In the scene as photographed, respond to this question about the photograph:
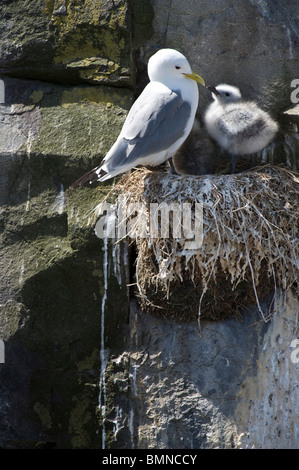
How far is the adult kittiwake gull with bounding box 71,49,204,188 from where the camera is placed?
3811mm

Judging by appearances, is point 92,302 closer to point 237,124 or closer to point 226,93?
point 237,124

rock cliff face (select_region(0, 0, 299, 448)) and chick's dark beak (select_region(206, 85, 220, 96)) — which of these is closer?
rock cliff face (select_region(0, 0, 299, 448))

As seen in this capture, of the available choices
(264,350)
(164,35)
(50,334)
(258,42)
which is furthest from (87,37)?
(264,350)

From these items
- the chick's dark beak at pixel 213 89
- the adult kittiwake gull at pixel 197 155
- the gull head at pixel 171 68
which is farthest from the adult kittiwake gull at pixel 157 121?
the adult kittiwake gull at pixel 197 155

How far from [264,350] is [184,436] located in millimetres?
626

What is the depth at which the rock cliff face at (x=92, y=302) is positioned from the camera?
3.86m

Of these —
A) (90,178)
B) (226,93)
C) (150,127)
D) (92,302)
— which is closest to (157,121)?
(150,127)

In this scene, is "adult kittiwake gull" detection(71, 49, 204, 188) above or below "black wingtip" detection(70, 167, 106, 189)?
above

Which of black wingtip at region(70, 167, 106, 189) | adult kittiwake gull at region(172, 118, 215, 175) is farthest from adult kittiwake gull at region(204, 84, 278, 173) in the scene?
black wingtip at region(70, 167, 106, 189)

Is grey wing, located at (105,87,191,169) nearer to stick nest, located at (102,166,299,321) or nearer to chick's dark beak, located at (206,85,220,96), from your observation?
stick nest, located at (102,166,299,321)

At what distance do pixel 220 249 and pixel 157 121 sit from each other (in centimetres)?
77

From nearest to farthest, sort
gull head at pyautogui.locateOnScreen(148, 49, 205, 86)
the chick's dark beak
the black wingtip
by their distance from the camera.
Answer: the black wingtip, gull head at pyautogui.locateOnScreen(148, 49, 205, 86), the chick's dark beak

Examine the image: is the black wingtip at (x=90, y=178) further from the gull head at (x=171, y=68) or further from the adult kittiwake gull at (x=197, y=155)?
the adult kittiwake gull at (x=197, y=155)

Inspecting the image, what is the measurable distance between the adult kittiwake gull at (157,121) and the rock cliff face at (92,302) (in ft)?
0.97
